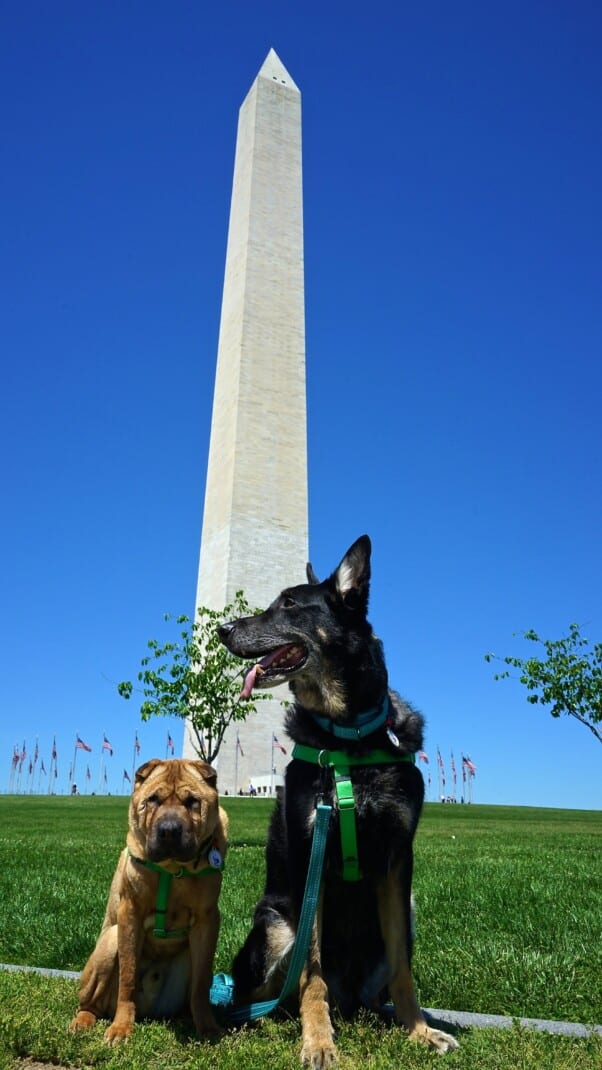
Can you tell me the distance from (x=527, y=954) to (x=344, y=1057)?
2.38 metres

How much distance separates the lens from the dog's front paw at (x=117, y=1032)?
3.64 meters

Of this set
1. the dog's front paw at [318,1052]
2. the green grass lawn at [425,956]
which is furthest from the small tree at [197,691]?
the dog's front paw at [318,1052]

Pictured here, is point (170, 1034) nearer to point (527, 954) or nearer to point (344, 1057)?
point (344, 1057)

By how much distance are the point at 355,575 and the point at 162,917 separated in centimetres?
168

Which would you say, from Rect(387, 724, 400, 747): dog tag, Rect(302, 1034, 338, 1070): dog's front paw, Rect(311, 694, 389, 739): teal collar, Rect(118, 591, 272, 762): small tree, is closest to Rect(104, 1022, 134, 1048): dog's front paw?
Rect(302, 1034, 338, 1070): dog's front paw

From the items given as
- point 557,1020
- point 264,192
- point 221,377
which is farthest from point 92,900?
point 264,192

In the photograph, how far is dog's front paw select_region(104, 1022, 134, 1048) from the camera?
364 centimetres

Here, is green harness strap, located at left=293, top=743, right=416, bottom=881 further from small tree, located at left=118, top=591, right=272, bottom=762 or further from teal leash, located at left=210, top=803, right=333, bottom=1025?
small tree, located at left=118, top=591, right=272, bottom=762

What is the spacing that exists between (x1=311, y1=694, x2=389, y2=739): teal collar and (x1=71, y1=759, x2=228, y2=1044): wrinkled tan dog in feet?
1.96

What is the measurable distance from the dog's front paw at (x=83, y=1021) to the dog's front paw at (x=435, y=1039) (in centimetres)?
137

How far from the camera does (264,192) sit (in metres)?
39.3

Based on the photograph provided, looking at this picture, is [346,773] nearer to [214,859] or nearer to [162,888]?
[214,859]

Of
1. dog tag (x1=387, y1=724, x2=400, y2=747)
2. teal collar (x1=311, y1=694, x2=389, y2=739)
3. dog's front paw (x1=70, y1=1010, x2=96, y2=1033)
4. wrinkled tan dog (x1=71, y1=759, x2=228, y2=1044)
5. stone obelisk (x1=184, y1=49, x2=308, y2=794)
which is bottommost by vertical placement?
dog's front paw (x1=70, y1=1010, x2=96, y2=1033)

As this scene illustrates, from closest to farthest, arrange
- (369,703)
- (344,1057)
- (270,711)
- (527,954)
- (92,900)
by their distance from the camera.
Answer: (344,1057)
(369,703)
(527,954)
(92,900)
(270,711)
